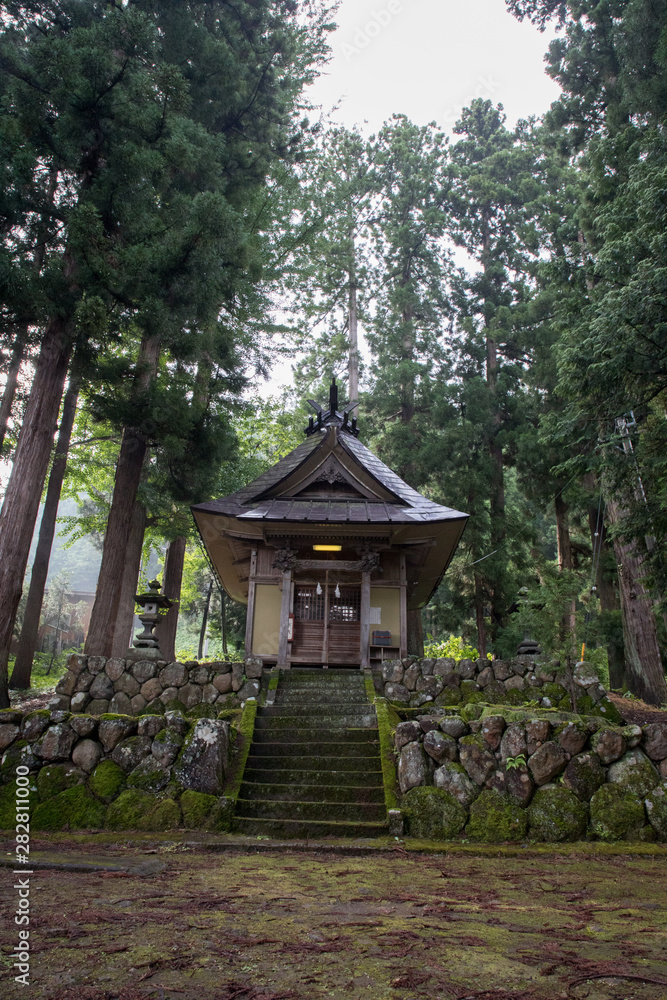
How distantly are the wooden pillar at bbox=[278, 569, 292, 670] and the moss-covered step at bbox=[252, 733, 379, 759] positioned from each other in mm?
3346

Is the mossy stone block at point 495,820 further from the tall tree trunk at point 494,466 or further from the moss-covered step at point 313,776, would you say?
the tall tree trunk at point 494,466

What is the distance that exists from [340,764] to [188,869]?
292 centimetres

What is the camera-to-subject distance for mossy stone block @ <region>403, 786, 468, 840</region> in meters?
5.50

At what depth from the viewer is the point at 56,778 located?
5684mm

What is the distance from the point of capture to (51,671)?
66.6 ft

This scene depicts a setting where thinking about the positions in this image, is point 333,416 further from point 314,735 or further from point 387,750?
point 387,750

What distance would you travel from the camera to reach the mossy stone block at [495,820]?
533cm

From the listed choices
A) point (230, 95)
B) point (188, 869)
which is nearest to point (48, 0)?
point (230, 95)

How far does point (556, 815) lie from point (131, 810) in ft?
13.6

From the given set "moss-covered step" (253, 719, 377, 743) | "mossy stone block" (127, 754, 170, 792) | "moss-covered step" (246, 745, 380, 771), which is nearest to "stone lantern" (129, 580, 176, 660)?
"moss-covered step" (253, 719, 377, 743)

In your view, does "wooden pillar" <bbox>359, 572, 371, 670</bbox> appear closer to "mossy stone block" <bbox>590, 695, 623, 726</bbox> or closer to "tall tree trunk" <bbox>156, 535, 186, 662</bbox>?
"mossy stone block" <bbox>590, 695, 623, 726</bbox>

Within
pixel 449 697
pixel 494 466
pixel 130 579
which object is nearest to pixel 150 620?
pixel 130 579

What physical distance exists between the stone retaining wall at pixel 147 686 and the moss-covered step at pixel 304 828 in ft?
10.2

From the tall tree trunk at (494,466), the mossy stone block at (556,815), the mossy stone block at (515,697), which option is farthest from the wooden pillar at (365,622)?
the tall tree trunk at (494,466)
